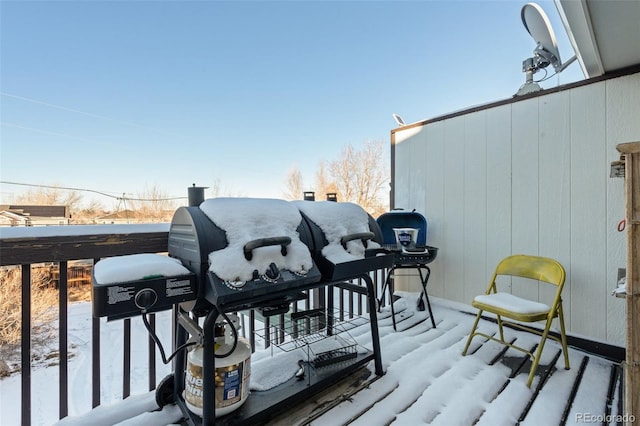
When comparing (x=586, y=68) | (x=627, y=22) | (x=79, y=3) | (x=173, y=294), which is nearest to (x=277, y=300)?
(x=173, y=294)

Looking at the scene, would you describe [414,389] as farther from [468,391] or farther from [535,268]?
[535,268]

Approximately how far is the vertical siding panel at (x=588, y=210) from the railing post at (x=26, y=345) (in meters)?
3.78

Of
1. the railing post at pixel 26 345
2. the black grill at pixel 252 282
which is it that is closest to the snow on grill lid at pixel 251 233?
the black grill at pixel 252 282

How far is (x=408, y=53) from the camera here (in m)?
6.19

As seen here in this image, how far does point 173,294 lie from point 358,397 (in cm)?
123

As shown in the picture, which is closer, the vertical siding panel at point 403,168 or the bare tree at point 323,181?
the vertical siding panel at point 403,168

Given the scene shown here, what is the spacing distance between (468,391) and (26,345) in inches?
94.7

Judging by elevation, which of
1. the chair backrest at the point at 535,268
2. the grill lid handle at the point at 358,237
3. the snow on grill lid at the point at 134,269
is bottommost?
the chair backrest at the point at 535,268

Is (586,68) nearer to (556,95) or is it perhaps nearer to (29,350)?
(556,95)

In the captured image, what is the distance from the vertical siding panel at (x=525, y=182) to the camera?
8.63 feet

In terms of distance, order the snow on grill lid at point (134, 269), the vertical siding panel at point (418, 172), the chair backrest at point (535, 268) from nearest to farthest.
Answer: the snow on grill lid at point (134, 269)
the chair backrest at point (535, 268)
the vertical siding panel at point (418, 172)

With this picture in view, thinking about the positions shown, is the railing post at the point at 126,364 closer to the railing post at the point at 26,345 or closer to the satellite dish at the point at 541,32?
the railing post at the point at 26,345

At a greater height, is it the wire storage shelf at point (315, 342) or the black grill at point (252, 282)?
the black grill at point (252, 282)

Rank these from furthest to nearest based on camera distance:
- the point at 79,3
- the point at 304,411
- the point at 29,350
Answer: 1. the point at 79,3
2. the point at 304,411
3. the point at 29,350
